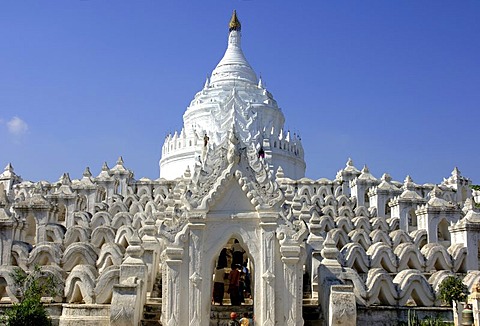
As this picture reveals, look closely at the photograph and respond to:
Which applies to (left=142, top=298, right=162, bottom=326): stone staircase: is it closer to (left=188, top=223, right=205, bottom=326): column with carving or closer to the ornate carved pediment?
(left=188, top=223, right=205, bottom=326): column with carving

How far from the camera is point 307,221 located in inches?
681

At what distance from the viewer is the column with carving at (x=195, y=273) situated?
11250mm

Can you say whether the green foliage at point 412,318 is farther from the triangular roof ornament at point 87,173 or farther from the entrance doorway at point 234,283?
the triangular roof ornament at point 87,173

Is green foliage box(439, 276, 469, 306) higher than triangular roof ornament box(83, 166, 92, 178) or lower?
lower

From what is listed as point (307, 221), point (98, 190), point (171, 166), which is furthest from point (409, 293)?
point (171, 166)

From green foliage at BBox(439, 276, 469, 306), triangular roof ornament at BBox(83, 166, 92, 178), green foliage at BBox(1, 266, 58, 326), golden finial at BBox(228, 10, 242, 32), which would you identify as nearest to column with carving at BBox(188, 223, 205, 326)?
green foliage at BBox(1, 266, 58, 326)

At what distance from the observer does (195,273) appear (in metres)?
11.4

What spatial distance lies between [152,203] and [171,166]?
1730 cm

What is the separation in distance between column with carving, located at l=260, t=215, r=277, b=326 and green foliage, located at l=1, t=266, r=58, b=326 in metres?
4.39

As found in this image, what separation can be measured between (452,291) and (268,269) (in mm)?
5756

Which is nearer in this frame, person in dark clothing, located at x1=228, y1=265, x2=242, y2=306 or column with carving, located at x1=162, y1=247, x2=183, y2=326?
column with carving, located at x1=162, y1=247, x2=183, y2=326

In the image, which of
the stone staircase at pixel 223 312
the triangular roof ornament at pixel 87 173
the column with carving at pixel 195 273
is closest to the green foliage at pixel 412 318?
the stone staircase at pixel 223 312

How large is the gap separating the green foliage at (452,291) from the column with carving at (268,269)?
5.59 meters

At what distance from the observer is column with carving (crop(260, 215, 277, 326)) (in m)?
11.2
